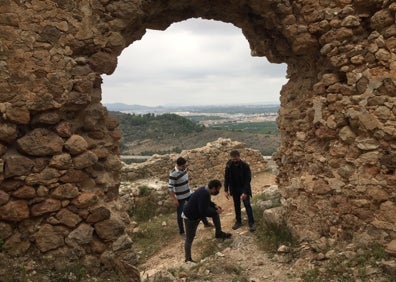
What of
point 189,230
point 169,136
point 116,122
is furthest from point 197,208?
point 169,136

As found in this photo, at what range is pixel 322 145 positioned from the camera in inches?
224

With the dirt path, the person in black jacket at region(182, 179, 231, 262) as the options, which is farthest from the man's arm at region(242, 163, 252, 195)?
the person in black jacket at region(182, 179, 231, 262)

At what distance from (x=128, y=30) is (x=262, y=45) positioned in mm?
2417

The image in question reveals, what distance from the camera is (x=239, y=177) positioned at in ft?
23.2

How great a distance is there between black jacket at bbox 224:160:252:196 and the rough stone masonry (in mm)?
760

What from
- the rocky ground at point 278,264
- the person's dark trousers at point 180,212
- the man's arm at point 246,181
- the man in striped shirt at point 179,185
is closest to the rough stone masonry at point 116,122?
the rocky ground at point 278,264

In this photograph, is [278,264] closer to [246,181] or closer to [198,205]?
[198,205]

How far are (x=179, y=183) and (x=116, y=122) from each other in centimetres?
267

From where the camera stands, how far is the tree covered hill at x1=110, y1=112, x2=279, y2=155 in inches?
1261

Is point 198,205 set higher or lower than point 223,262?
higher

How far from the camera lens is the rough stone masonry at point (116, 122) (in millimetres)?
4121

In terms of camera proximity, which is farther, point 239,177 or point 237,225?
point 237,225

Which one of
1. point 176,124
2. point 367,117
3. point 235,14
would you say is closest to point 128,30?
point 235,14

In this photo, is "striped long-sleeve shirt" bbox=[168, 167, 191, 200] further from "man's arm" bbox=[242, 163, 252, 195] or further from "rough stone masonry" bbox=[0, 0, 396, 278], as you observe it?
"rough stone masonry" bbox=[0, 0, 396, 278]
